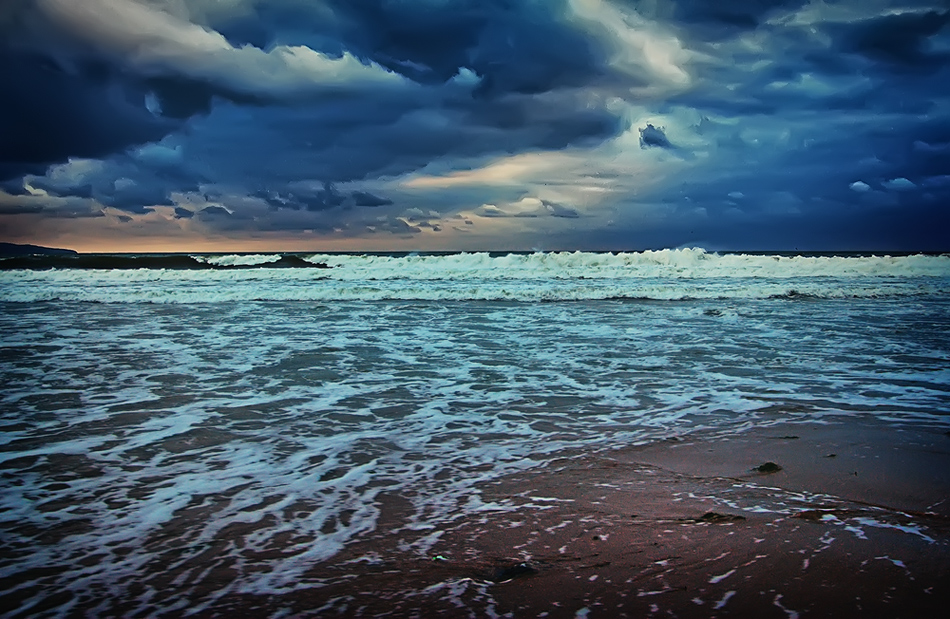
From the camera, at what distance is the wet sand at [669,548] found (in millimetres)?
A: 2400

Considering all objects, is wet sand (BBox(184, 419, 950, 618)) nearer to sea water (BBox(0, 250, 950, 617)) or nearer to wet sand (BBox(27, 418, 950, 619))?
wet sand (BBox(27, 418, 950, 619))

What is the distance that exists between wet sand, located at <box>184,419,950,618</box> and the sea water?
→ 236 mm

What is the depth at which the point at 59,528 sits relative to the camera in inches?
123

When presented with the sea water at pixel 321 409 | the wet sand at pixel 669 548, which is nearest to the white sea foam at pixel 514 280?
the sea water at pixel 321 409

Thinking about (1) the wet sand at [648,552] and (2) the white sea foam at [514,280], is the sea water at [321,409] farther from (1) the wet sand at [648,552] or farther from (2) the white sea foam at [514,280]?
(2) the white sea foam at [514,280]

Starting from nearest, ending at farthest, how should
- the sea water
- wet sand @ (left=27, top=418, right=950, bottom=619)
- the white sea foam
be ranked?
wet sand @ (left=27, top=418, right=950, bottom=619) → the sea water → the white sea foam

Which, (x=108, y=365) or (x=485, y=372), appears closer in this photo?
(x=485, y=372)

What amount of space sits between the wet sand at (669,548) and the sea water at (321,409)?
0.24m

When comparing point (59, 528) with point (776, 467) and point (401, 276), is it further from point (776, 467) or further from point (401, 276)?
point (401, 276)

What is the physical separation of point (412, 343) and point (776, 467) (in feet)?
21.4

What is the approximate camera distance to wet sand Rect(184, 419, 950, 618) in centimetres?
240

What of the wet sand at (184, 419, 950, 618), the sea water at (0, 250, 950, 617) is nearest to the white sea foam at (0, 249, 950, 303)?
the sea water at (0, 250, 950, 617)

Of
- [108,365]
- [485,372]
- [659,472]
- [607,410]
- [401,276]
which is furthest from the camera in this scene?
[401,276]

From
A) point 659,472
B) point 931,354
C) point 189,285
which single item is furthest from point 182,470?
point 189,285
